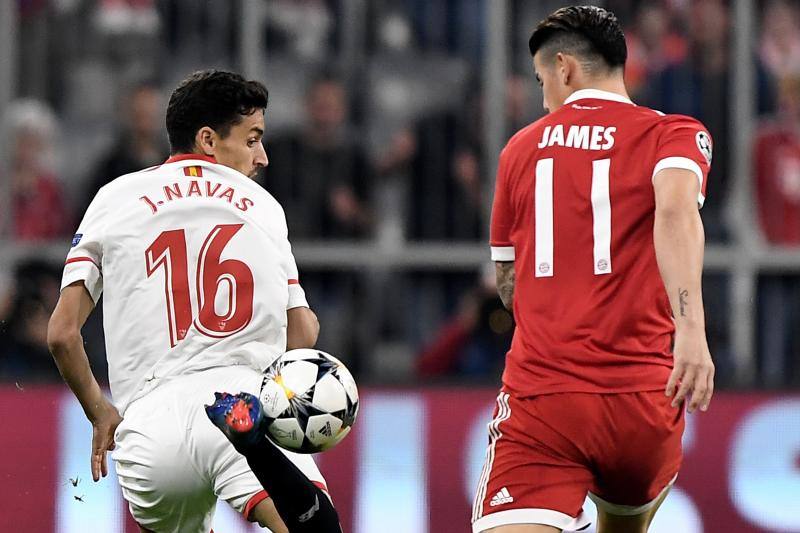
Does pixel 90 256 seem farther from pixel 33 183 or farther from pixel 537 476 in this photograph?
pixel 33 183

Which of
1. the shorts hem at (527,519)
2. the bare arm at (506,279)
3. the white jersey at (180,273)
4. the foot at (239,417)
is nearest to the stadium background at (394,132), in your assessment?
the bare arm at (506,279)

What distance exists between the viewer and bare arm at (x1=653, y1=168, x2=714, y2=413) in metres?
4.39

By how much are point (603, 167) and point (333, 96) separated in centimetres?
476

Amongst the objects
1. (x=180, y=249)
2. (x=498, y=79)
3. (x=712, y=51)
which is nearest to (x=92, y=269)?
(x=180, y=249)

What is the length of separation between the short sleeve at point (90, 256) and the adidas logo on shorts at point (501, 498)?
148cm

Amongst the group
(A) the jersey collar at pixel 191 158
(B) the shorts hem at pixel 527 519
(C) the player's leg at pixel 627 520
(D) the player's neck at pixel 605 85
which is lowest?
(C) the player's leg at pixel 627 520

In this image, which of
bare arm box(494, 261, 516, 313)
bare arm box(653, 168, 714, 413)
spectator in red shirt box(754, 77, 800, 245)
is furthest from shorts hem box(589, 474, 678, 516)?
spectator in red shirt box(754, 77, 800, 245)

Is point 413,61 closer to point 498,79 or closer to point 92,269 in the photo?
point 498,79

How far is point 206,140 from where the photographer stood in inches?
204

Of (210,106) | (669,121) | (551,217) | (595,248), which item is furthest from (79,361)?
(669,121)

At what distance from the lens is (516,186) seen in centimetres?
500

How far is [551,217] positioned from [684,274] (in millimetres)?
568

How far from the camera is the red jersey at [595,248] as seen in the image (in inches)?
188

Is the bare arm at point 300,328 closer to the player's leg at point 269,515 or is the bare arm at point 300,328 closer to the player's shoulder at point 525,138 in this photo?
the player's leg at point 269,515
